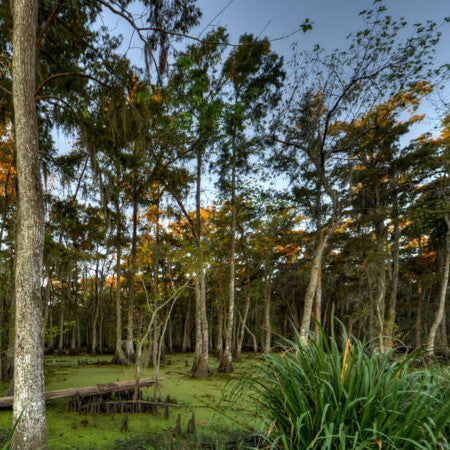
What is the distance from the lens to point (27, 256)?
340cm

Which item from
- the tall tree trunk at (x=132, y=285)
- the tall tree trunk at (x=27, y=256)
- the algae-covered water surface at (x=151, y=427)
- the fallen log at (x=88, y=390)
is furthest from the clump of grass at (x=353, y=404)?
the tall tree trunk at (x=132, y=285)

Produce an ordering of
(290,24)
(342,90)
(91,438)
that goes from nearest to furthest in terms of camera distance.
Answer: (290,24) < (91,438) < (342,90)

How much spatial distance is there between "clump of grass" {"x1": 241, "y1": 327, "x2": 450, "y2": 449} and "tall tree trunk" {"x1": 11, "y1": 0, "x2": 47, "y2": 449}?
3024mm

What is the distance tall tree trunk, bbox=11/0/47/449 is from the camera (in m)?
3.17

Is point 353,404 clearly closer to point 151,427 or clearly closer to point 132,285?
point 151,427

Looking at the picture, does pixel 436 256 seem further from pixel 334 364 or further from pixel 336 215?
pixel 334 364

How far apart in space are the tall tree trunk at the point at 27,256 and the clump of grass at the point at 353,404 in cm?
302

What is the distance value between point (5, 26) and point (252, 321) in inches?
971

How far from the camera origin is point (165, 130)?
8.09m

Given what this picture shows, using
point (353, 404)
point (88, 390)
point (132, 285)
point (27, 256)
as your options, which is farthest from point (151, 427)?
point (132, 285)

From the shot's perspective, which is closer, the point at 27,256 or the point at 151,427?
the point at 27,256

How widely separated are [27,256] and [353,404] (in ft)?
12.6

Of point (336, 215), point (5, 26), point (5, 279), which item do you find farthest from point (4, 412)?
point (336, 215)

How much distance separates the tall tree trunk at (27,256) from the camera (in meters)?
3.17
